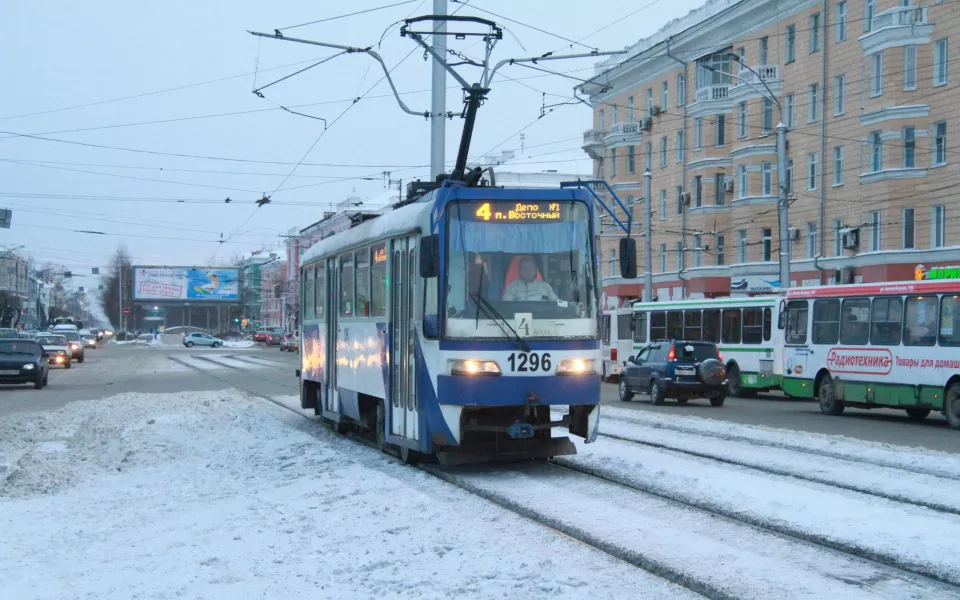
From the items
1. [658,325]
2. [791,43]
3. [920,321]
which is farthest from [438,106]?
[791,43]

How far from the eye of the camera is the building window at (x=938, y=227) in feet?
121

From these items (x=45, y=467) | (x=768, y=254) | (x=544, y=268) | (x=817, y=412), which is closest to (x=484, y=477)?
(x=544, y=268)

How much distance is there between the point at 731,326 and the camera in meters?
32.5

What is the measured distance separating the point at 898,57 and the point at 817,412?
17811mm

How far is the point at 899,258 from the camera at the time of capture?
3838cm

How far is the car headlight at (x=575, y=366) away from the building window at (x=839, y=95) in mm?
32333

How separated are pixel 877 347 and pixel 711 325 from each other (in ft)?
35.1

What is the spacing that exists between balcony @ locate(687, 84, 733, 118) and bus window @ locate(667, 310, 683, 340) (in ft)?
53.7

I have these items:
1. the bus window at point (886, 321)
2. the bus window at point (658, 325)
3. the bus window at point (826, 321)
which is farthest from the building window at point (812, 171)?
the bus window at point (886, 321)

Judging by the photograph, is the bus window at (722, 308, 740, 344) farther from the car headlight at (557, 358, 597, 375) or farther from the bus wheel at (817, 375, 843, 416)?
the car headlight at (557, 358, 597, 375)

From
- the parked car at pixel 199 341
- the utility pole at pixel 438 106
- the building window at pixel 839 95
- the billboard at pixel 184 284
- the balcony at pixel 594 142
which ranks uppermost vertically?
the balcony at pixel 594 142

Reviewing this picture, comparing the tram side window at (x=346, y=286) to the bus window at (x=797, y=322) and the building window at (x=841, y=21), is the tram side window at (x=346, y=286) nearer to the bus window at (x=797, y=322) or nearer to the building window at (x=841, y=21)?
the bus window at (x=797, y=322)

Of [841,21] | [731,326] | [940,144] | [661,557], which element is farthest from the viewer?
[841,21]

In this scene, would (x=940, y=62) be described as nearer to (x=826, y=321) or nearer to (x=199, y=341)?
(x=826, y=321)
